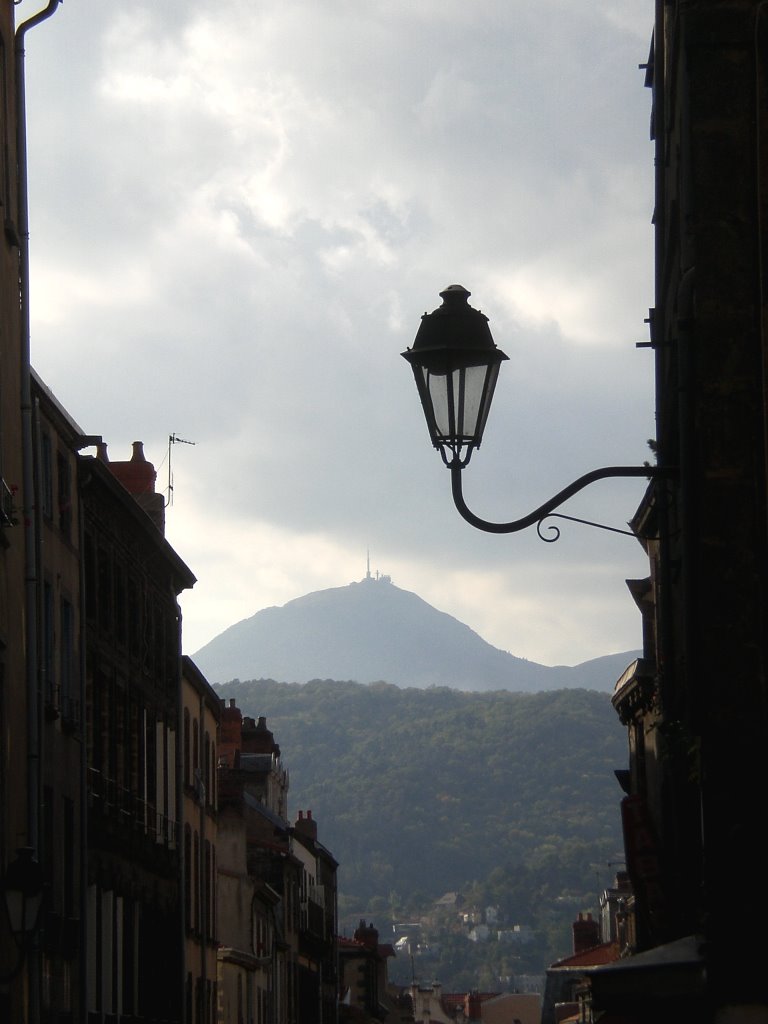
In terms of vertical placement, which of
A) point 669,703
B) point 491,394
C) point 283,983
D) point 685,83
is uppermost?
point 685,83

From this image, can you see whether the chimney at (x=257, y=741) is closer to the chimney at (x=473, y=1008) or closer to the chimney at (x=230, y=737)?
the chimney at (x=230, y=737)

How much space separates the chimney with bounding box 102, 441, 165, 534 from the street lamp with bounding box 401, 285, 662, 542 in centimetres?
3448

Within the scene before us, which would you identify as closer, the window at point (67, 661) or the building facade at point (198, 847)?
the window at point (67, 661)

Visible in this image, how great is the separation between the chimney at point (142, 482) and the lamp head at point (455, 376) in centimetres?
3449

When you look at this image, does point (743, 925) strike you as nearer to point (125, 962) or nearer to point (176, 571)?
point (125, 962)

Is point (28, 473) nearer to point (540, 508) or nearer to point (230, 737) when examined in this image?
point (540, 508)

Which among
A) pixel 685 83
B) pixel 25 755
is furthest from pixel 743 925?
pixel 25 755

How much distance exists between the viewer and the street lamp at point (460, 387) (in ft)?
38.2

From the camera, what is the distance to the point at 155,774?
139 ft

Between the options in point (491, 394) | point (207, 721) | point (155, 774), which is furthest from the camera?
point (207, 721)

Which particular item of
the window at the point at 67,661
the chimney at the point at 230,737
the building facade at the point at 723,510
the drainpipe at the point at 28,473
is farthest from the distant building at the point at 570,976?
the building facade at the point at 723,510

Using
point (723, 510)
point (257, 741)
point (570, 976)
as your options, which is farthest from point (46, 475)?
point (570, 976)

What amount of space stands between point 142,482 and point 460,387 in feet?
115

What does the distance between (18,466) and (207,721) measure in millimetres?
25911
